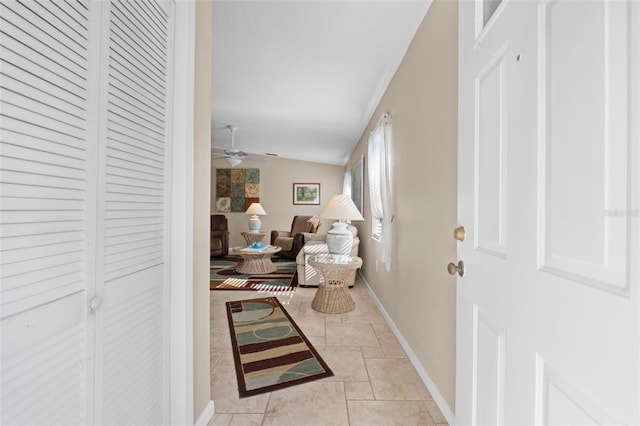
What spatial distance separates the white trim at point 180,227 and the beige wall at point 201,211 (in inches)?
4.0

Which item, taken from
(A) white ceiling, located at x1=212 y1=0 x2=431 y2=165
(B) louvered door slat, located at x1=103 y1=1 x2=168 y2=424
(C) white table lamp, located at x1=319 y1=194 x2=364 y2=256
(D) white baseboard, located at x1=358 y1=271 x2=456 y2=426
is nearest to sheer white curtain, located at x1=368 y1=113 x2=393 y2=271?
(C) white table lamp, located at x1=319 y1=194 x2=364 y2=256

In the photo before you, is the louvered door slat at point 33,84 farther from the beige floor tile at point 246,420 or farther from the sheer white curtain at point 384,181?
the sheer white curtain at point 384,181

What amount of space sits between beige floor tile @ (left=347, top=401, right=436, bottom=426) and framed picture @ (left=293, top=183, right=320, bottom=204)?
6.13 metres

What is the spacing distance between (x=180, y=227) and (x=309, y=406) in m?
Answer: 1.22

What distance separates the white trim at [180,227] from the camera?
1.23m

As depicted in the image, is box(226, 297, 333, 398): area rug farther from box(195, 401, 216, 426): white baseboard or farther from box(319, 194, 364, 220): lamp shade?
box(319, 194, 364, 220): lamp shade

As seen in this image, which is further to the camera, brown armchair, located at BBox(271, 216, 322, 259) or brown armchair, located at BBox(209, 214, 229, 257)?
brown armchair, located at BBox(209, 214, 229, 257)

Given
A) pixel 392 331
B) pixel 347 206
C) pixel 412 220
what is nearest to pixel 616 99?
pixel 412 220

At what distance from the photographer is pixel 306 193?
7617mm

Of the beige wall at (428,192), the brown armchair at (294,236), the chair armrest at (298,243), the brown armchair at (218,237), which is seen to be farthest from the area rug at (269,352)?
the brown armchair at (218,237)

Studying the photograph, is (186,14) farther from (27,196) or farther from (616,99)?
(616,99)

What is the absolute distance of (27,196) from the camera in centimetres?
65

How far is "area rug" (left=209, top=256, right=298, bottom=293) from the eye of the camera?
4.15m

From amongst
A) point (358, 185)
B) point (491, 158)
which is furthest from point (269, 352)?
point (358, 185)
